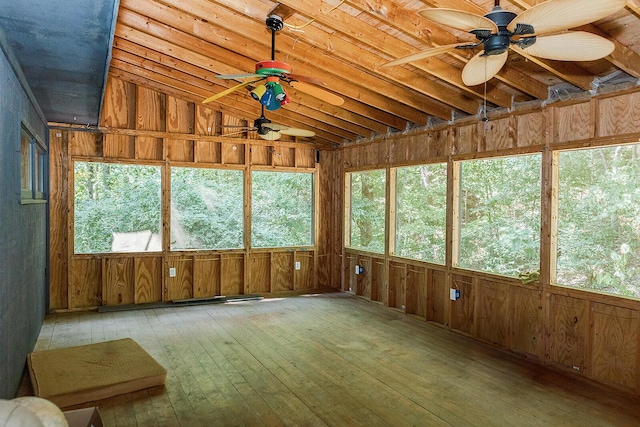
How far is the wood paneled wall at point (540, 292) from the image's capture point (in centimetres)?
410

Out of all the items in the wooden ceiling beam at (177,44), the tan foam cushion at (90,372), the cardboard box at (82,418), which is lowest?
the tan foam cushion at (90,372)

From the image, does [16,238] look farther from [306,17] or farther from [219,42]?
[306,17]

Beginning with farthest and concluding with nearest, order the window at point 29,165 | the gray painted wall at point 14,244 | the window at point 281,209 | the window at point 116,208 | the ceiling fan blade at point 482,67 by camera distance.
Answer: the window at point 281,209, the window at point 116,208, the window at point 29,165, the gray painted wall at point 14,244, the ceiling fan blade at point 482,67

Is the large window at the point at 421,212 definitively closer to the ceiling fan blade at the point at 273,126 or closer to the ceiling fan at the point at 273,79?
the ceiling fan blade at the point at 273,126

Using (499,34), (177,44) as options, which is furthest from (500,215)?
(177,44)

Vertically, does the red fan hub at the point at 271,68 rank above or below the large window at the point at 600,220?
above

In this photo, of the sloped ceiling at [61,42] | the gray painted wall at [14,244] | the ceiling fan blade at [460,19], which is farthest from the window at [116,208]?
the ceiling fan blade at [460,19]

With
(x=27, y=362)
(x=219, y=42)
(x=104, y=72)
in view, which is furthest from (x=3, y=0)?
(x=27, y=362)

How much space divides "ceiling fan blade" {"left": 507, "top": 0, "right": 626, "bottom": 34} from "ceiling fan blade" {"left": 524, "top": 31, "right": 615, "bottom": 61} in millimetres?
135

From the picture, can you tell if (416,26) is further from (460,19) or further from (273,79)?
(460,19)

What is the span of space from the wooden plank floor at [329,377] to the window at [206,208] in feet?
5.02

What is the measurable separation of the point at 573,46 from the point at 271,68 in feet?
6.91

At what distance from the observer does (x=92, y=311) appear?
22.2ft

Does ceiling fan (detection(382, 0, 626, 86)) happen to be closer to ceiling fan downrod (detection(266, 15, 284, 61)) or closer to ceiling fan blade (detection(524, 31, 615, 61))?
ceiling fan blade (detection(524, 31, 615, 61))
